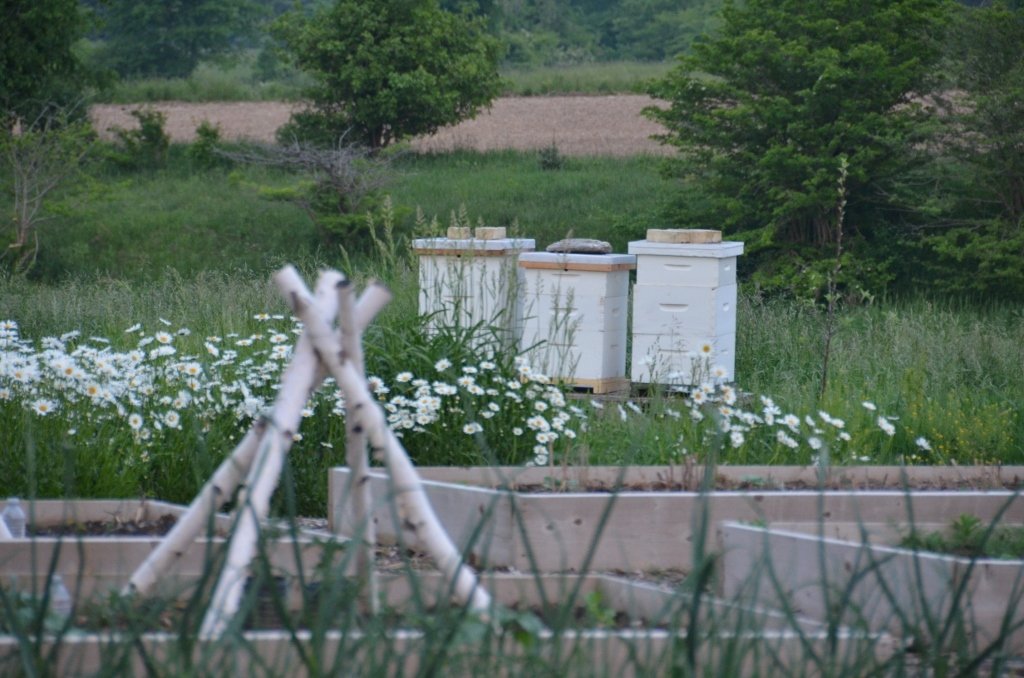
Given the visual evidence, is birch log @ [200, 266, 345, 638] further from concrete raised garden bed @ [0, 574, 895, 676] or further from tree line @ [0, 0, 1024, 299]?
tree line @ [0, 0, 1024, 299]

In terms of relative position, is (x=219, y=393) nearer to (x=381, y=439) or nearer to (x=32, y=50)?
(x=381, y=439)

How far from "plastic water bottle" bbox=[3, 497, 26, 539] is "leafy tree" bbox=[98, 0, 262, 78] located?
39.9 m

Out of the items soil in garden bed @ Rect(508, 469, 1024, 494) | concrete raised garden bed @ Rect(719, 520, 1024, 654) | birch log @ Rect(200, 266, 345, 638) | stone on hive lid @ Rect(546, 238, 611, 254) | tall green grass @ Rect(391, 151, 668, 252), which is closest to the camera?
birch log @ Rect(200, 266, 345, 638)

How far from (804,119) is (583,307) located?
11413 mm

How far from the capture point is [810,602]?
11.4 ft

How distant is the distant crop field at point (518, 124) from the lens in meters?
30.4

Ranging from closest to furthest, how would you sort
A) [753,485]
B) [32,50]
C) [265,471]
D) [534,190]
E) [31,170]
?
1. [265,471]
2. [753,485]
3. [31,170]
4. [32,50]
5. [534,190]

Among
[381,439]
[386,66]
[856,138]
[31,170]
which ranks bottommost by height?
[381,439]

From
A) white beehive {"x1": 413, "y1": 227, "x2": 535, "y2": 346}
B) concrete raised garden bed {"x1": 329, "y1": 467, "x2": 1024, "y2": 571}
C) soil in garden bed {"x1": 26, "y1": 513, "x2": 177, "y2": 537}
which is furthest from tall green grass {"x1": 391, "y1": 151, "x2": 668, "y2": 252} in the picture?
soil in garden bed {"x1": 26, "y1": 513, "x2": 177, "y2": 537}

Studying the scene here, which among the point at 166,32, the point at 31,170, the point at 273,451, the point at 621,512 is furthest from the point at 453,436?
the point at 166,32

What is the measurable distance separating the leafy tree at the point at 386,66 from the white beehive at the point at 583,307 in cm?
1783

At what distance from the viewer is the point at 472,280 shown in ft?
22.0

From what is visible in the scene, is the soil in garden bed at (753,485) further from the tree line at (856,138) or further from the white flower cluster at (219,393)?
the tree line at (856,138)

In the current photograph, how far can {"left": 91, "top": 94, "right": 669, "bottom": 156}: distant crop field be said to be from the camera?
99.7 ft
